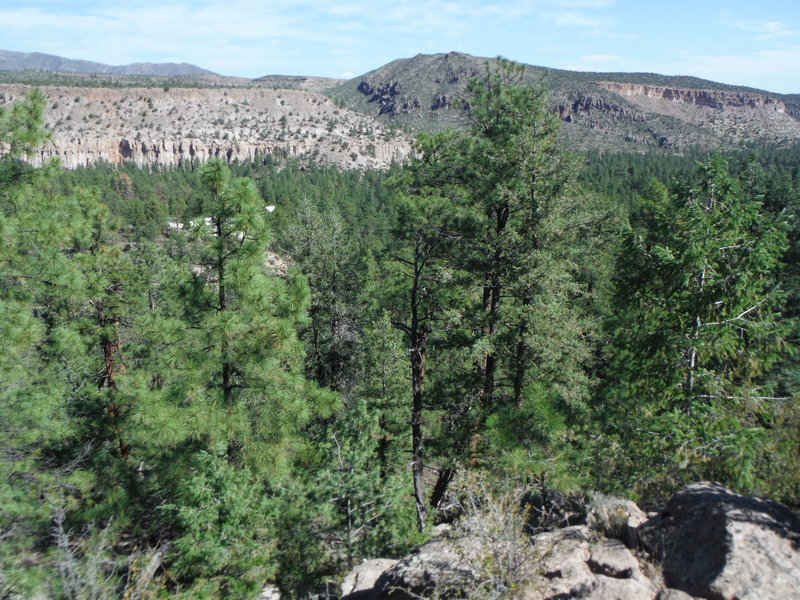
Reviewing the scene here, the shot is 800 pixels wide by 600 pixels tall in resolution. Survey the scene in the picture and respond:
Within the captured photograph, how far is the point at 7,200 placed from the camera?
7.99m

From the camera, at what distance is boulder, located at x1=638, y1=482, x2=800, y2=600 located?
398 cm

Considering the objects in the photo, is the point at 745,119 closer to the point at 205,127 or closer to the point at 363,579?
the point at 205,127

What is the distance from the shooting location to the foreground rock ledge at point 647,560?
4074mm

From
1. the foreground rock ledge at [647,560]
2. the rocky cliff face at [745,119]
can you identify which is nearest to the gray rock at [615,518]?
the foreground rock ledge at [647,560]

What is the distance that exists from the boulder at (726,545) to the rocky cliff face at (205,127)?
12727 cm

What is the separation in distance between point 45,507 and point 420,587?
520 centimetres

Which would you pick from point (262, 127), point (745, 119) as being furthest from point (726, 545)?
point (745, 119)

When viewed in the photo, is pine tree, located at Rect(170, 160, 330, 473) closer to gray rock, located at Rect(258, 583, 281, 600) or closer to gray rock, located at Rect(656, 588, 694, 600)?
gray rock, located at Rect(258, 583, 281, 600)

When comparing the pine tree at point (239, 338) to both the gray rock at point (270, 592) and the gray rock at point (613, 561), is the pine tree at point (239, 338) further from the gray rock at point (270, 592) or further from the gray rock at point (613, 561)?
the gray rock at point (613, 561)

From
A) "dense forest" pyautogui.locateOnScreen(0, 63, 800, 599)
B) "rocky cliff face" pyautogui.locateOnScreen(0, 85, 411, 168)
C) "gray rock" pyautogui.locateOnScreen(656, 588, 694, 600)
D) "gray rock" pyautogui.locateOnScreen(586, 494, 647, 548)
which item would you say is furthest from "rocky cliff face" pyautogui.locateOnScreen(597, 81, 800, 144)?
"gray rock" pyautogui.locateOnScreen(656, 588, 694, 600)

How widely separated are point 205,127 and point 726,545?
164 meters

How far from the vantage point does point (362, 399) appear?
8.89 metres

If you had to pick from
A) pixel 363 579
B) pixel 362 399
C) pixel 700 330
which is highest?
pixel 700 330

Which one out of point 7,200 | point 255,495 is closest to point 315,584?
point 255,495
